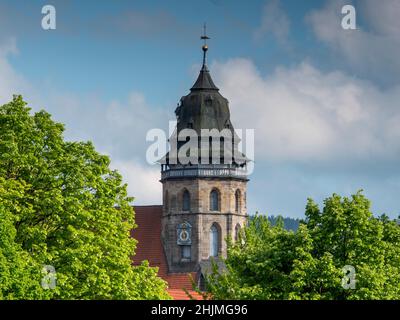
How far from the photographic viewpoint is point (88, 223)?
2441 inches

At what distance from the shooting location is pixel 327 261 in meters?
51.8

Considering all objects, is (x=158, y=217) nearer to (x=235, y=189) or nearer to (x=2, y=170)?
(x=235, y=189)

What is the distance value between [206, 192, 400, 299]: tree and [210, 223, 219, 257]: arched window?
8910 cm

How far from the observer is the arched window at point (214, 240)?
147m

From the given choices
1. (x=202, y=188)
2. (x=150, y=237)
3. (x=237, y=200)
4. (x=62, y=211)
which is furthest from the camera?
(x=150, y=237)

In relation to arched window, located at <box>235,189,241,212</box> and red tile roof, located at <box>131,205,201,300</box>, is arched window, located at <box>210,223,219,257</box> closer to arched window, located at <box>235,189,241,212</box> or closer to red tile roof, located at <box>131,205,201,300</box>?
arched window, located at <box>235,189,241,212</box>

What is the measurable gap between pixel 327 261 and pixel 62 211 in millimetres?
14156

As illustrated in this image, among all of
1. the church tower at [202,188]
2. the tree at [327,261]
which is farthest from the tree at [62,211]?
the church tower at [202,188]

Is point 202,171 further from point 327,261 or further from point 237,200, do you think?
point 327,261

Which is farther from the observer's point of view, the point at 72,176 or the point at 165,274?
the point at 165,274

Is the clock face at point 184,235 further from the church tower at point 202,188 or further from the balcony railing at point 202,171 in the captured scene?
the balcony railing at point 202,171

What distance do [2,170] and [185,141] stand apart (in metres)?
91.4

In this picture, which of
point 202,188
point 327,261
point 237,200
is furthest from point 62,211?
point 237,200
